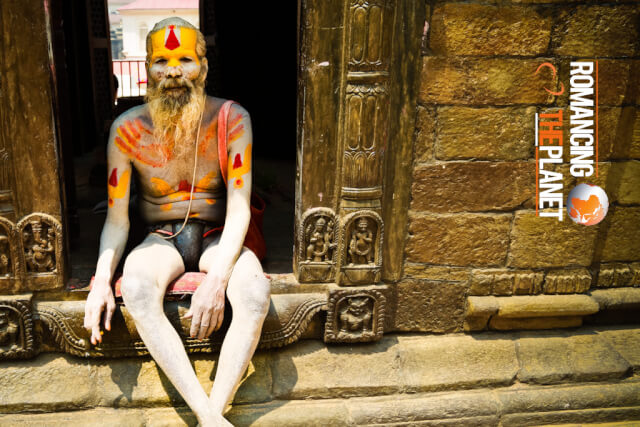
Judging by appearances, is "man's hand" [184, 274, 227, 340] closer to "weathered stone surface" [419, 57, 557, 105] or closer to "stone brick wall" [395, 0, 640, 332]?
"stone brick wall" [395, 0, 640, 332]

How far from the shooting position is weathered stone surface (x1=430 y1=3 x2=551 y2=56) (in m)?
3.13

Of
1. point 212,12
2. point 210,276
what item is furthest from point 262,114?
point 210,276

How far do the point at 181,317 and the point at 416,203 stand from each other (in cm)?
143

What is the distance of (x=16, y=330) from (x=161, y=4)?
2903cm

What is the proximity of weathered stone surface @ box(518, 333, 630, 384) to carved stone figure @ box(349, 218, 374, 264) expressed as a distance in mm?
1144

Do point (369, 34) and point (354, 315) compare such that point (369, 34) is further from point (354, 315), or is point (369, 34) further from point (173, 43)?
point (354, 315)

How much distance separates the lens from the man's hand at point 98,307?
2.84 m

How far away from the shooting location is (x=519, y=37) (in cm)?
321

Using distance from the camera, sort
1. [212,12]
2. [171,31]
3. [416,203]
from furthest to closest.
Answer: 1. [212,12]
2. [416,203]
3. [171,31]

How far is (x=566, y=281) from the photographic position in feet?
11.9

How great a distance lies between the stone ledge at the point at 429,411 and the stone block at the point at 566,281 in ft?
1.88

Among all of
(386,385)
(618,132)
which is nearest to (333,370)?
(386,385)

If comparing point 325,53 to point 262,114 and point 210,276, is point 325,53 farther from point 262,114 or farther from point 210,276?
point 262,114

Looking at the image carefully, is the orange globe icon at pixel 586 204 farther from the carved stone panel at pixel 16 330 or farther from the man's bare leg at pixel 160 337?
the carved stone panel at pixel 16 330
